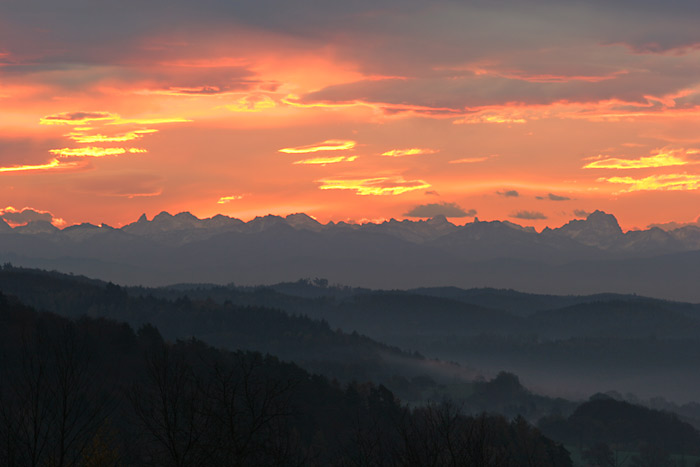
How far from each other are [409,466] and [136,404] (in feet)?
47.3

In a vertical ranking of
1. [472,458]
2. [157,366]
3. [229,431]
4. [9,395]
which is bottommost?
[9,395]

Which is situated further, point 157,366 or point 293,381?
point 293,381

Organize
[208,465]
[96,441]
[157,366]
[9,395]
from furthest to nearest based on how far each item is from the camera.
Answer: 1. [9,395]
2. [96,441]
3. [157,366]
4. [208,465]

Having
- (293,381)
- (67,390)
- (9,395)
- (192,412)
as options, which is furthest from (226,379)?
(9,395)

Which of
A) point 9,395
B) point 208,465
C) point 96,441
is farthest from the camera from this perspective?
point 9,395

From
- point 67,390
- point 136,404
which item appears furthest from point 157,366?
point 67,390

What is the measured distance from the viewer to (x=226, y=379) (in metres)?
43.1

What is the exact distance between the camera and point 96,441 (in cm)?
4759

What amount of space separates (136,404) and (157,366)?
2085 millimetres

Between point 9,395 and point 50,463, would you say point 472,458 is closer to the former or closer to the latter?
point 50,463

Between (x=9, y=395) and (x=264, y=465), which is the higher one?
(x=264, y=465)

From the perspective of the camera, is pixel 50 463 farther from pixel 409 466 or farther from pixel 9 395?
pixel 9 395

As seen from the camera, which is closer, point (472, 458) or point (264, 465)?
point (264, 465)

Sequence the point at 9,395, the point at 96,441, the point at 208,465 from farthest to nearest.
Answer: the point at 9,395, the point at 96,441, the point at 208,465
